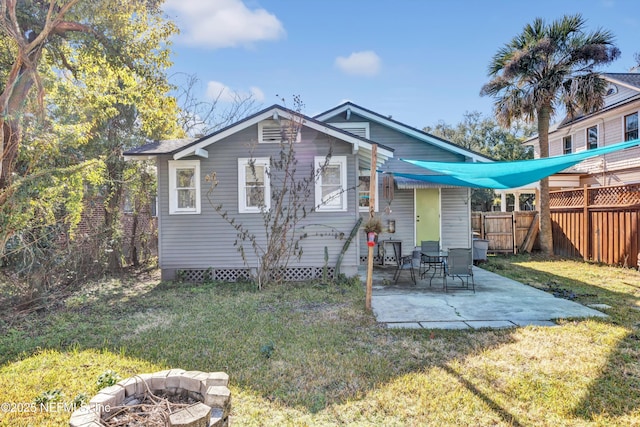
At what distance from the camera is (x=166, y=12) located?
8.56 metres

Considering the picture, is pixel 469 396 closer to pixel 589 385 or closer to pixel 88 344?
pixel 589 385

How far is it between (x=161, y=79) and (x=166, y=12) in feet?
5.22

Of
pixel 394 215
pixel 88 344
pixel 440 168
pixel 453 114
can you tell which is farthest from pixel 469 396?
pixel 453 114

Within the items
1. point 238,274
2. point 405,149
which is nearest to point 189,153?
point 238,274

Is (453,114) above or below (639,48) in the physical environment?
below

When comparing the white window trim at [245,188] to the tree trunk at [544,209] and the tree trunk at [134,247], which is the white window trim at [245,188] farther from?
the tree trunk at [544,209]

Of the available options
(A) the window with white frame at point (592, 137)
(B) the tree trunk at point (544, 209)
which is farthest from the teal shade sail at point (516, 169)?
(A) the window with white frame at point (592, 137)

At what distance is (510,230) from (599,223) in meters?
2.82

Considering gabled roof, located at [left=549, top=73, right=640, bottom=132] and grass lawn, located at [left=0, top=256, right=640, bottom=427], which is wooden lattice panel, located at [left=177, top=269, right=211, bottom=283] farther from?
gabled roof, located at [left=549, top=73, right=640, bottom=132]

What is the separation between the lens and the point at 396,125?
427 inches

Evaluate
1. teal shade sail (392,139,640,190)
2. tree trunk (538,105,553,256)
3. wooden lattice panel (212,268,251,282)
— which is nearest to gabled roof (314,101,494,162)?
tree trunk (538,105,553,256)

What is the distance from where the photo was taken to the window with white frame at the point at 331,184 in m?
8.32

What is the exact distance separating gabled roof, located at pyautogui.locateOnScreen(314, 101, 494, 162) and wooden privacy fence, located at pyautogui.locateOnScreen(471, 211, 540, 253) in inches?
136

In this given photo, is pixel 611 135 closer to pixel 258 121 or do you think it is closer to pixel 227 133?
pixel 258 121
